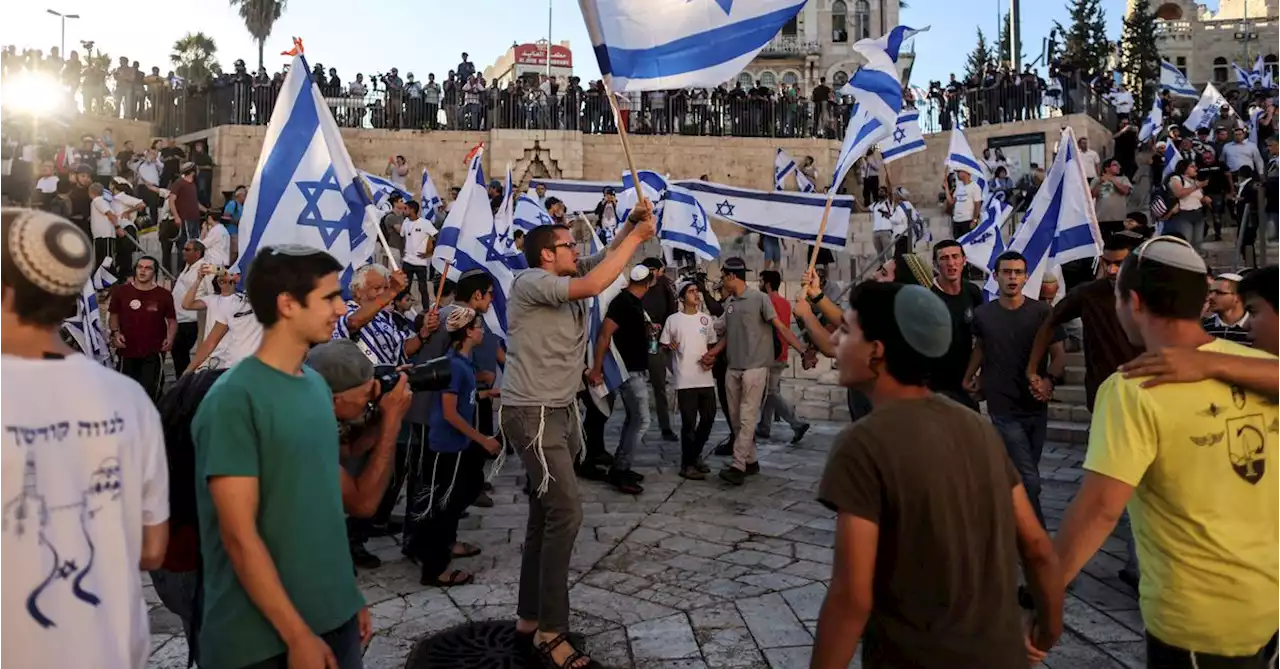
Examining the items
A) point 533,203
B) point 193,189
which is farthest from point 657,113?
point 533,203

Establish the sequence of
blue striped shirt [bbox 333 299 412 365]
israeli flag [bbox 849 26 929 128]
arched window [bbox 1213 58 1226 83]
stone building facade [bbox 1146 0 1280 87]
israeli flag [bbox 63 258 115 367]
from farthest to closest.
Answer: arched window [bbox 1213 58 1226 83]
stone building facade [bbox 1146 0 1280 87]
israeli flag [bbox 63 258 115 367]
israeli flag [bbox 849 26 929 128]
blue striped shirt [bbox 333 299 412 365]

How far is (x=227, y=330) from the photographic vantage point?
610 centimetres

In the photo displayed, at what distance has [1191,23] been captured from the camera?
6266 cm

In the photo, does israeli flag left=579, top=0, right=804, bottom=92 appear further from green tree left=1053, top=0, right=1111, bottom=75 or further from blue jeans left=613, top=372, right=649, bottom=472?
green tree left=1053, top=0, right=1111, bottom=75

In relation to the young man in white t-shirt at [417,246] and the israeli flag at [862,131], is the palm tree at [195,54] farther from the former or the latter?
the israeli flag at [862,131]

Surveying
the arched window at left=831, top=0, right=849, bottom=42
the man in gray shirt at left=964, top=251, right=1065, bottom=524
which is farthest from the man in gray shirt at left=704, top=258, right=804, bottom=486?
the arched window at left=831, top=0, right=849, bottom=42

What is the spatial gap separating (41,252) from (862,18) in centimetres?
5164

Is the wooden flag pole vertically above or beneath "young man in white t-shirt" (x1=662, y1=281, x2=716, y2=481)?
above

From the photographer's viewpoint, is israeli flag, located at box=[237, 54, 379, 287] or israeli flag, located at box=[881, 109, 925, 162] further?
israeli flag, located at box=[881, 109, 925, 162]

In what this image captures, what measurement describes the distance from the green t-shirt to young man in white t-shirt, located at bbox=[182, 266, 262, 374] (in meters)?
3.01

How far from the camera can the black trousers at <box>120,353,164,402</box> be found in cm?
891

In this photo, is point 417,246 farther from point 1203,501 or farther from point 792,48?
point 792,48

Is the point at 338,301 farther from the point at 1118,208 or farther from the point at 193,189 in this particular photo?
the point at 193,189

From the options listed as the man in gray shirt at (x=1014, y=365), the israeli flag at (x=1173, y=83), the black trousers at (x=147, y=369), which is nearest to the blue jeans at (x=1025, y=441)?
the man in gray shirt at (x=1014, y=365)
